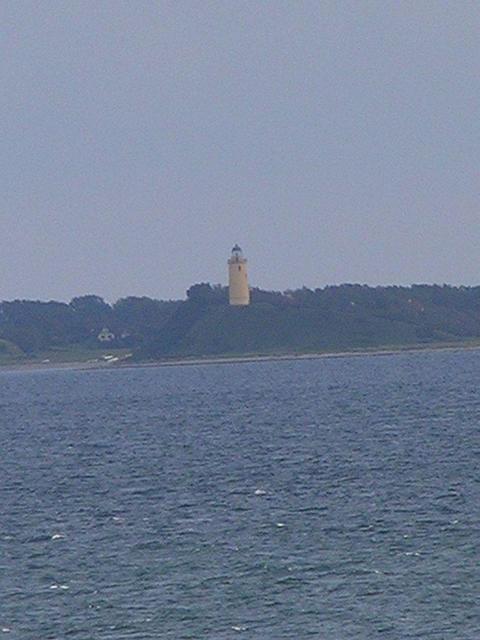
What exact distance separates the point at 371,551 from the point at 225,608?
7.46 meters

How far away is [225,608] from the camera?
134 ft

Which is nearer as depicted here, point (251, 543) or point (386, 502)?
point (251, 543)

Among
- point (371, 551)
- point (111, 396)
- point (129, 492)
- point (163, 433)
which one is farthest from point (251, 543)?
point (111, 396)

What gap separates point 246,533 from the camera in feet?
167

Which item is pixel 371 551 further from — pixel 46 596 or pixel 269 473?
pixel 269 473

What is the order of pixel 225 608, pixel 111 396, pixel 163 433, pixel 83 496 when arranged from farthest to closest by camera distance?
pixel 111 396 < pixel 163 433 < pixel 83 496 < pixel 225 608

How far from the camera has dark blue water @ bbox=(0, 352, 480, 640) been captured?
131 ft

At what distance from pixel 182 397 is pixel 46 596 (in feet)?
369

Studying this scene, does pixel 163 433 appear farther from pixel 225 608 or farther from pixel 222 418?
pixel 225 608

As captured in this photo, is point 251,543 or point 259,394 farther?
point 259,394

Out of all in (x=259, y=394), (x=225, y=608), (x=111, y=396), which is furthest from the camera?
(x=111, y=396)

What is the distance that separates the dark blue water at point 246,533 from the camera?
39938mm

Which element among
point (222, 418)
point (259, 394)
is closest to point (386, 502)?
point (222, 418)

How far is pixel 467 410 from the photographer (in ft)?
348
